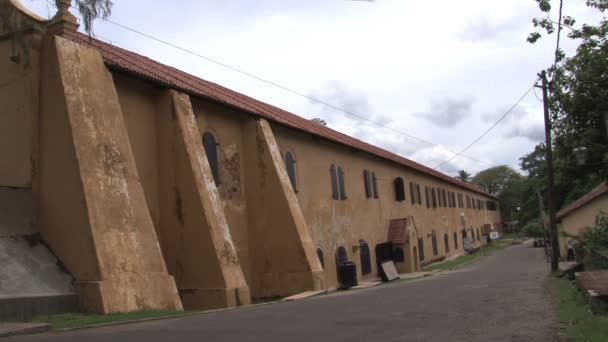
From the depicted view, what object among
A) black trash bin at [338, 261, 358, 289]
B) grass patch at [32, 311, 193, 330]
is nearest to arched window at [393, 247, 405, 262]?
black trash bin at [338, 261, 358, 289]

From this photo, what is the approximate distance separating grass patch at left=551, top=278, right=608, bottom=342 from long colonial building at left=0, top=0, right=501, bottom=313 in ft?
23.7

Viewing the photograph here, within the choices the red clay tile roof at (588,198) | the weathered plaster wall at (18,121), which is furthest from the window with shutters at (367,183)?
the weathered plaster wall at (18,121)

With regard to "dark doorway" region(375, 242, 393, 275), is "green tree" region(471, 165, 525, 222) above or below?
above

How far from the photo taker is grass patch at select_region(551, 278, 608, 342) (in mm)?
6887

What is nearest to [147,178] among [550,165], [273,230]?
[273,230]

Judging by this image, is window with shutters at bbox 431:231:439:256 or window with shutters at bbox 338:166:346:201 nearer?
window with shutters at bbox 338:166:346:201

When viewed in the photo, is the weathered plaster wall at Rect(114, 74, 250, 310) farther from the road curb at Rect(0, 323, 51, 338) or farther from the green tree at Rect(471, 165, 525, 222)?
the green tree at Rect(471, 165, 525, 222)

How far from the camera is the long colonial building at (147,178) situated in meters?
10.9

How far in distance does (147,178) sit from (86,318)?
5226 mm

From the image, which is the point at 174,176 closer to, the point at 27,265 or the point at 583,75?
the point at 27,265

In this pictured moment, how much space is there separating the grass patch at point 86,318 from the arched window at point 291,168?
10.5 meters

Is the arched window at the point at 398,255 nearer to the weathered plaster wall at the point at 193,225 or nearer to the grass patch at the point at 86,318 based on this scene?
the weathered plaster wall at the point at 193,225

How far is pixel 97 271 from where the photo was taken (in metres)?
10.3

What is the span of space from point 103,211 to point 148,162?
11.8 ft
